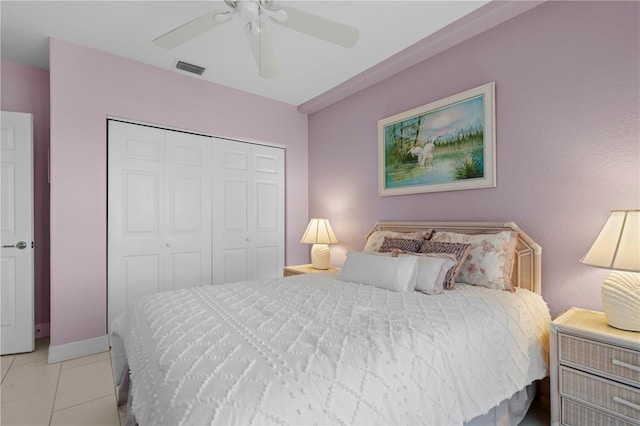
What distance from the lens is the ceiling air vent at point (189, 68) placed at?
303 cm

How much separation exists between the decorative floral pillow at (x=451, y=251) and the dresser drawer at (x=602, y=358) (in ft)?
1.97

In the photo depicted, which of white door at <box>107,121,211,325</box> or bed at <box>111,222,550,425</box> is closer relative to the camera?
bed at <box>111,222,550,425</box>

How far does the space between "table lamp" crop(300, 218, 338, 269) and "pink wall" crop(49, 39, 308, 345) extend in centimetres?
170

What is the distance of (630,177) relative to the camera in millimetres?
1717

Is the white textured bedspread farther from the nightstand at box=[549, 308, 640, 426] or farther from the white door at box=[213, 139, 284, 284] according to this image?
the white door at box=[213, 139, 284, 284]

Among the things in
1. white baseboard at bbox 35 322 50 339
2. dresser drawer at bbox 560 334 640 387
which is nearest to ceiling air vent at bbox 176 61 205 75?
white baseboard at bbox 35 322 50 339

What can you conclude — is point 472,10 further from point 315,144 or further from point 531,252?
point 315,144

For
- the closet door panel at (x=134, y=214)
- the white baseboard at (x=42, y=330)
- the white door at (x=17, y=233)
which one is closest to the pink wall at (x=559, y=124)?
the closet door panel at (x=134, y=214)

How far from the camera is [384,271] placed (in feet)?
6.71

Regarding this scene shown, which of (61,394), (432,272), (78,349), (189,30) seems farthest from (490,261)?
(78,349)

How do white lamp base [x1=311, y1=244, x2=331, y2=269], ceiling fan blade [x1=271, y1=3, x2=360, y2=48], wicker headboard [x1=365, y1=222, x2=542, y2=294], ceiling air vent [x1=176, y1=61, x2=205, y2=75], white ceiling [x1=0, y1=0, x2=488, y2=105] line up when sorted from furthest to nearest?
1. white lamp base [x1=311, y1=244, x2=331, y2=269]
2. ceiling air vent [x1=176, y1=61, x2=205, y2=75]
3. white ceiling [x1=0, y1=0, x2=488, y2=105]
4. wicker headboard [x1=365, y1=222, x2=542, y2=294]
5. ceiling fan blade [x1=271, y1=3, x2=360, y2=48]

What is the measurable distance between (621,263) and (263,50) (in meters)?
2.20

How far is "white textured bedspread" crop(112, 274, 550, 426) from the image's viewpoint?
35.2 inches

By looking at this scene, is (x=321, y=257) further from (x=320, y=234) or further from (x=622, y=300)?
(x=622, y=300)
